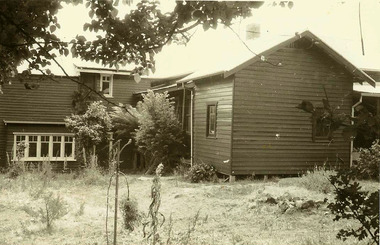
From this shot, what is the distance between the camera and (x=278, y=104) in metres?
15.5

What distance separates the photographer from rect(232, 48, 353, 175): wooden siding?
15125 mm

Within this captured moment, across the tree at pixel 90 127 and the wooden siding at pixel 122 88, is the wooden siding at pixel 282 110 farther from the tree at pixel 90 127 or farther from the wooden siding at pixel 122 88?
the wooden siding at pixel 122 88

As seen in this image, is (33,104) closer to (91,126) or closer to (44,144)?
(44,144)

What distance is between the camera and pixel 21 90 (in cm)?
2342

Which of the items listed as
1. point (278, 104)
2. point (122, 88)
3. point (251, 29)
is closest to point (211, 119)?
point (278, 104)

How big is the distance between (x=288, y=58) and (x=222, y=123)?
3.54 metres

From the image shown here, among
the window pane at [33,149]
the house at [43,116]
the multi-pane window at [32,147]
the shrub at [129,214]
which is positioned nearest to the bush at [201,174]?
the shrub at [129,214]

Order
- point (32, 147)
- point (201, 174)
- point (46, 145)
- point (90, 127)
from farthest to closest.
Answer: point (46, 145)
point (32, 147)
point (90, 127)
point (201, 174)

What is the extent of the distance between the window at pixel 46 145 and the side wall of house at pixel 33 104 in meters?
1.01

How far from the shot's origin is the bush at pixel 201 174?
1559 centimetres

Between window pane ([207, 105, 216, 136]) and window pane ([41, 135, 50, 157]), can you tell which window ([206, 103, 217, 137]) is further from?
window pane ([41, 135, 50, 157])

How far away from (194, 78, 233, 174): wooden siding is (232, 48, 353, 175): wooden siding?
430 millimetres

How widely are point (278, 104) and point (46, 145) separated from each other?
1442cm

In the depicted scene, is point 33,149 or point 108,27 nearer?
point 108,27
